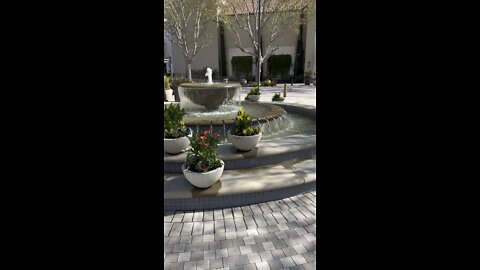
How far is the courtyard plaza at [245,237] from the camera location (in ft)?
13.4

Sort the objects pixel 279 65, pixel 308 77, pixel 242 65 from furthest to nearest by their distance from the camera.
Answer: pixel 242 65, pixel 279 65, pixel 308 77

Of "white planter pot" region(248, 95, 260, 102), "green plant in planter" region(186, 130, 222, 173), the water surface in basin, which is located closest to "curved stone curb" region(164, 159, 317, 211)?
"green plant in planter" region(186, 130, 222, 173)

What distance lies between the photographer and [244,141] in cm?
739

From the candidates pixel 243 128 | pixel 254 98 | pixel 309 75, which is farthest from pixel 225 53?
pixel 243 128

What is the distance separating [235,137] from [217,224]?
2759mm

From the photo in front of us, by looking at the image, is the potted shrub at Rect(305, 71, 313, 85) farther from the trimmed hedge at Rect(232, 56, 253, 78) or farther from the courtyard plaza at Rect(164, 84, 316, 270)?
the courtyard plaza at Rect(164, 84, 316, 270)

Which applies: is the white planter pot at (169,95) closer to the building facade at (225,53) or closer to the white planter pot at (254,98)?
the white planter pot at (254,98)

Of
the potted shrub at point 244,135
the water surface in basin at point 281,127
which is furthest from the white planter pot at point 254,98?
the potted shrub at point 244,135

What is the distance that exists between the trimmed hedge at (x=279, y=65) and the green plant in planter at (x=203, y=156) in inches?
1430

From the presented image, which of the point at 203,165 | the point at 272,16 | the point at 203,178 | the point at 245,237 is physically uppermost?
the point at 272,16

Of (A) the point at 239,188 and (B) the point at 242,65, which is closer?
(A) the point at 239,188

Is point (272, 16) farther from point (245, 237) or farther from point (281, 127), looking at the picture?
point (245, 237)

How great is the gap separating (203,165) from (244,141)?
5.76ft
